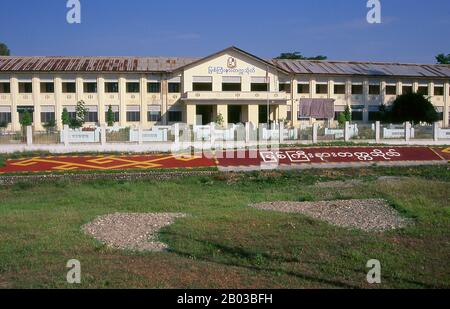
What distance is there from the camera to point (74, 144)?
24.7 metres

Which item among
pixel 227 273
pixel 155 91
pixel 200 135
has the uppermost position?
pixel 155 91

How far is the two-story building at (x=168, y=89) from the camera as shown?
44969mm

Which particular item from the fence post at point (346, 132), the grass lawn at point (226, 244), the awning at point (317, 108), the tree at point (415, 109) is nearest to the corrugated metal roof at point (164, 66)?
the awning at point (317, 108)

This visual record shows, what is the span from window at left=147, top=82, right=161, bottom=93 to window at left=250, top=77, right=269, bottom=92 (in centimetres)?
911

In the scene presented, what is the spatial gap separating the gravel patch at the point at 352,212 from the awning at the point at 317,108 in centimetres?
3397

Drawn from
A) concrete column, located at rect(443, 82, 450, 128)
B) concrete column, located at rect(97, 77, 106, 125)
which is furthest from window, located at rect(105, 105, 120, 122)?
A: concrete column, located at rect(443, 82, 450, 128)

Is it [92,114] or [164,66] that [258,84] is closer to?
[164,66]

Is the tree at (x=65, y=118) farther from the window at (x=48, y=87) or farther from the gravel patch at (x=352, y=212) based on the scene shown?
the gravel patch at (x=352, y=212)

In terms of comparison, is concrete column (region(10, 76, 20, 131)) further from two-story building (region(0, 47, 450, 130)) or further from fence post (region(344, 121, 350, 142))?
fence post (region(344, 121, 350, 142))

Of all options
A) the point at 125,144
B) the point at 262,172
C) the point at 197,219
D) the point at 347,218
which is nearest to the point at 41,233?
the point at 197,219

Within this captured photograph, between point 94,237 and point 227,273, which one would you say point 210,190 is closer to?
point 94,237

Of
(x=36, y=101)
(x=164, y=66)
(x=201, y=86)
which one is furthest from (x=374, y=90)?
(x=36, y=101)

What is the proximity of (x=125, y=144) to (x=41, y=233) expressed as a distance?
50.6 ft

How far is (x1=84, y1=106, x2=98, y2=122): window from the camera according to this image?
46375 mm
